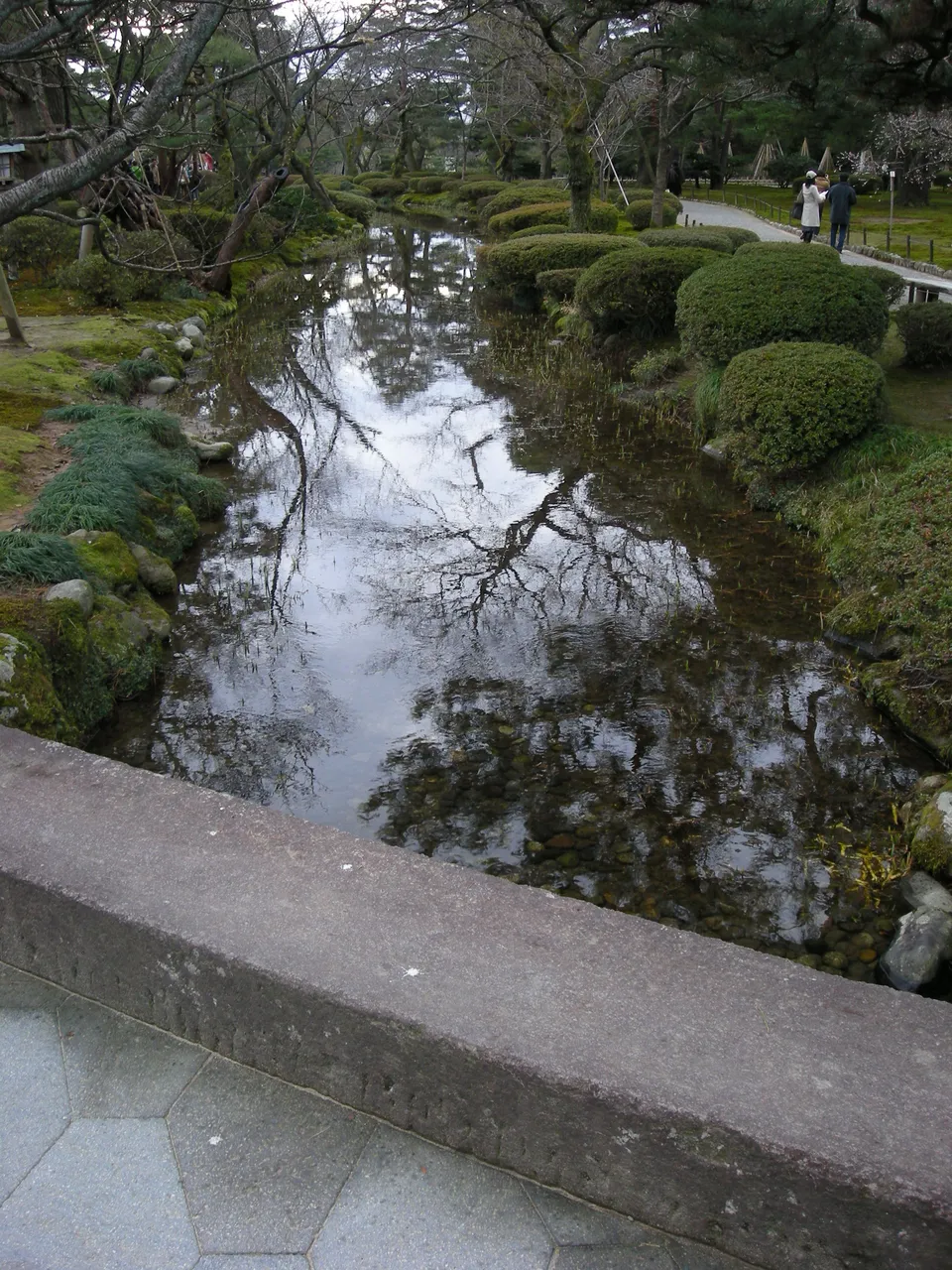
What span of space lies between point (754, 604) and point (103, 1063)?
17.9ft

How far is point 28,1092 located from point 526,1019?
3.67 feet

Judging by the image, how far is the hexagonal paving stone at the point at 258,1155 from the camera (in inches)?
73.8

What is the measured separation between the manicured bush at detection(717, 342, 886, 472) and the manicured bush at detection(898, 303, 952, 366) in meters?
2.48

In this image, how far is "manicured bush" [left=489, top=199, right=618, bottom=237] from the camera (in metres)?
21.6

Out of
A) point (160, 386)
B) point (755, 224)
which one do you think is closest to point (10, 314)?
point (160, 386)

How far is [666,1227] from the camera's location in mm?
1856

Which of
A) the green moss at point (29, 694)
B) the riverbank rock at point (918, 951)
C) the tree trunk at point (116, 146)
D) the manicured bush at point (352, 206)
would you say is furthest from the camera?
the manicured bush at point (352, 206)

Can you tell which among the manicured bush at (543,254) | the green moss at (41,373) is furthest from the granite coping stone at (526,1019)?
the manicured bush at (543,254)

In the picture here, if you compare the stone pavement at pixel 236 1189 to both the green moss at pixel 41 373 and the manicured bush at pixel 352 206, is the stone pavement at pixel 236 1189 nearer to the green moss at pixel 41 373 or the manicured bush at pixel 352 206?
the green moss at pixel 41 373

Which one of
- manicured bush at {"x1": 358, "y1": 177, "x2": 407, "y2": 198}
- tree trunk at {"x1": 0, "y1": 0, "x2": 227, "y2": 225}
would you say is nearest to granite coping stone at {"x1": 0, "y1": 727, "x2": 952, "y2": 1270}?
tree trunk at {"x1": 0, "y1": 0, "x2": 227, "y2": 225}

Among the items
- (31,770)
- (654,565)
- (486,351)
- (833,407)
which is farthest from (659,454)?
(31,770)

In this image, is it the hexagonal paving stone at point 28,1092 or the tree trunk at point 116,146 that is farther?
the tree trunk at point 116,146

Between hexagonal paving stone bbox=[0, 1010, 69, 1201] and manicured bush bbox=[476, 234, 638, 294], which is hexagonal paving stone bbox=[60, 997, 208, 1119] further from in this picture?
manicured bush bbox=[476, 234, 638, 294]

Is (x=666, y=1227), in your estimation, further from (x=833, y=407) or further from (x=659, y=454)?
(x=659, y=454)
